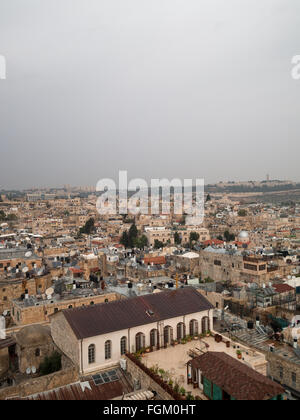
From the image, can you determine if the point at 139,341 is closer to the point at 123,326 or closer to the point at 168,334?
the point at 123,326

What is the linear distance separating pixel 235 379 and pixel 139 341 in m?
4.77

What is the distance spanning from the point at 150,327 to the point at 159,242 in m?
39.8

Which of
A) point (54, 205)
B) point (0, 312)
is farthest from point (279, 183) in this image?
point (0, 312)

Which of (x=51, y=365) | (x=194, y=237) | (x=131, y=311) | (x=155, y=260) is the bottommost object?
(x=194, y=237)

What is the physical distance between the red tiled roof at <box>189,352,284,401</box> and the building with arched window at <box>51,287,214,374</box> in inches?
125

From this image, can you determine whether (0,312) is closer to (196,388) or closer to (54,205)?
(196,388)

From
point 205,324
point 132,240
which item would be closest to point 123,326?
point 205,324

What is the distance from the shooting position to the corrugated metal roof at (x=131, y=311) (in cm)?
1260

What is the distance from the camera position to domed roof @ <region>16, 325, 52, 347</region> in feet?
43.7

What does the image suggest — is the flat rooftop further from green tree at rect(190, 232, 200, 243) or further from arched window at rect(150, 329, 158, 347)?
green tree at rect(190, 232, 200, 243)

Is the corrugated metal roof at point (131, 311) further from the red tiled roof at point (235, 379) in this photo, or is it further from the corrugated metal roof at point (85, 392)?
the red tiled roof at point (235, 379)

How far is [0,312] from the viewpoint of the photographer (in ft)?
66.3

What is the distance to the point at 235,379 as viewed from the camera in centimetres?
936

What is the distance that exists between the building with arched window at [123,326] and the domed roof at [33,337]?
17.7 inches
